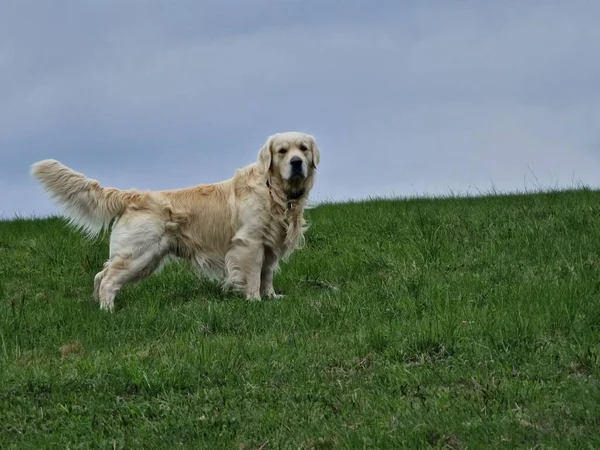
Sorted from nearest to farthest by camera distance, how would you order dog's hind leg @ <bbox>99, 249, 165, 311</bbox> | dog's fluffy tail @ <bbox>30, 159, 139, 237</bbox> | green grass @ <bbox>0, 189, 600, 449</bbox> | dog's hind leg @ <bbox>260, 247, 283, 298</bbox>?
green grass @ <bbox>0, 189, 600, 449</bbox> → dog's hind leg @ <bbox>99, 249, 165, 311</bbox> → dog's fluffy tail @ <bbox>30, 159, 139, 237</bbox> → dog's hind leg @ <bbox>260, 247, 283, 298</bbox>

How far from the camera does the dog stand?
8500 mm

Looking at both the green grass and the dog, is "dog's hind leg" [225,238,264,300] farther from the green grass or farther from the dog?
the green grass

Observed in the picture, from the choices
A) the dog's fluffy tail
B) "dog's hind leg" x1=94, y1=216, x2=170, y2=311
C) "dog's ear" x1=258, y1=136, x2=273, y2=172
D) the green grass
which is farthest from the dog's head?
the dog's fluffy tail

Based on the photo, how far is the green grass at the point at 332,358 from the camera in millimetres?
4414

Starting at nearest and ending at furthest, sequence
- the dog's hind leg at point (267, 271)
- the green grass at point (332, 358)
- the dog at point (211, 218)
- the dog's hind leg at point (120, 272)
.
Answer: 1. the green grass at point (332, 358)
2. the dog's hind leg at point (120, 272)
3. the dog at point (211, 218)
4. the dog's hind leg at point (267, 271)

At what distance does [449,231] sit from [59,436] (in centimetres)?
688

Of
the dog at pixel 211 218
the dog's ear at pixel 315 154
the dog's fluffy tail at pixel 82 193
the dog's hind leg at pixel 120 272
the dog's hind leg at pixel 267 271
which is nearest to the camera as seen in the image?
the dog's hind leg at pixel 120 272

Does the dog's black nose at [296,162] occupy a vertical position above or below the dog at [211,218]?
above

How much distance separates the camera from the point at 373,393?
16.1 ft

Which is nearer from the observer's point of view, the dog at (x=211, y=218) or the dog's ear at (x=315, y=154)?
the dog at (x=211, y=218)

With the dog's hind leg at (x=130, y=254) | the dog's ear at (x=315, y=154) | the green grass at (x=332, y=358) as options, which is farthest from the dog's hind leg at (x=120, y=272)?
the dog's ear at (x=315, y=154)

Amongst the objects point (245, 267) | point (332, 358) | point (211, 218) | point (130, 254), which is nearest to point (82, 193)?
point (130, 254)

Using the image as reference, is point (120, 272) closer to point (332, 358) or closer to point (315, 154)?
point (315, 154)

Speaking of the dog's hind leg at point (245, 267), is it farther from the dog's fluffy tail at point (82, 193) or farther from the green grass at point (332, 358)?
the dog's fluffy tail at point (82, 193)
